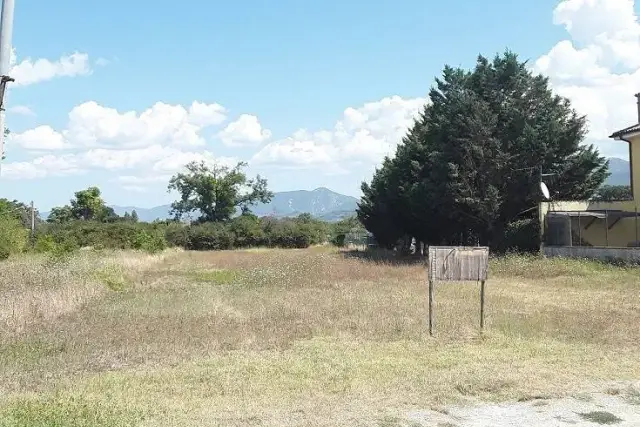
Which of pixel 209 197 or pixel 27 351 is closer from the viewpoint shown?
pixel 27 351

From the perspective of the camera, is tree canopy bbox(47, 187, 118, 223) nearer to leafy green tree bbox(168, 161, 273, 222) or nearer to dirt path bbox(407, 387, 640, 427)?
leafy green tree bbox(168, 161, 273, 222)

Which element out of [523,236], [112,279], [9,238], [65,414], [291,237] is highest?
[523,236]

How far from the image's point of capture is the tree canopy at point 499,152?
30.7m

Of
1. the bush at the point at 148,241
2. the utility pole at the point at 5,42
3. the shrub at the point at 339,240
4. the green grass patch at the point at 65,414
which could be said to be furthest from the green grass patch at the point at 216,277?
the shrub at the point at 339,240

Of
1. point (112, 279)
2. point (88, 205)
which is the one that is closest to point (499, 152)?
point (112, 279)

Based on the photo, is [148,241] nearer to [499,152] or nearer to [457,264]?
[499,152]

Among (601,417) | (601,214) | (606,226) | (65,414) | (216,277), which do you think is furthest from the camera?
(606,226)

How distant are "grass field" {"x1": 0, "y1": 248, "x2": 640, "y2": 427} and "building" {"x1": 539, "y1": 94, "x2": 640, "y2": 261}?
9.28 metres

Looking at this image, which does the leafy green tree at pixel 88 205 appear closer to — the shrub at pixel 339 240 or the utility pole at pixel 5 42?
the shrub at pixel 339 240

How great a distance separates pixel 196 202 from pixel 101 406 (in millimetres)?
75226

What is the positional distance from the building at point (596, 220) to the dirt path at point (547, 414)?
70.1 ft

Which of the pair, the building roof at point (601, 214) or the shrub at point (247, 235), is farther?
the shrub at point (247, 235)

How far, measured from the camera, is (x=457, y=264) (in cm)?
1155

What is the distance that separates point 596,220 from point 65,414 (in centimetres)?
2791
